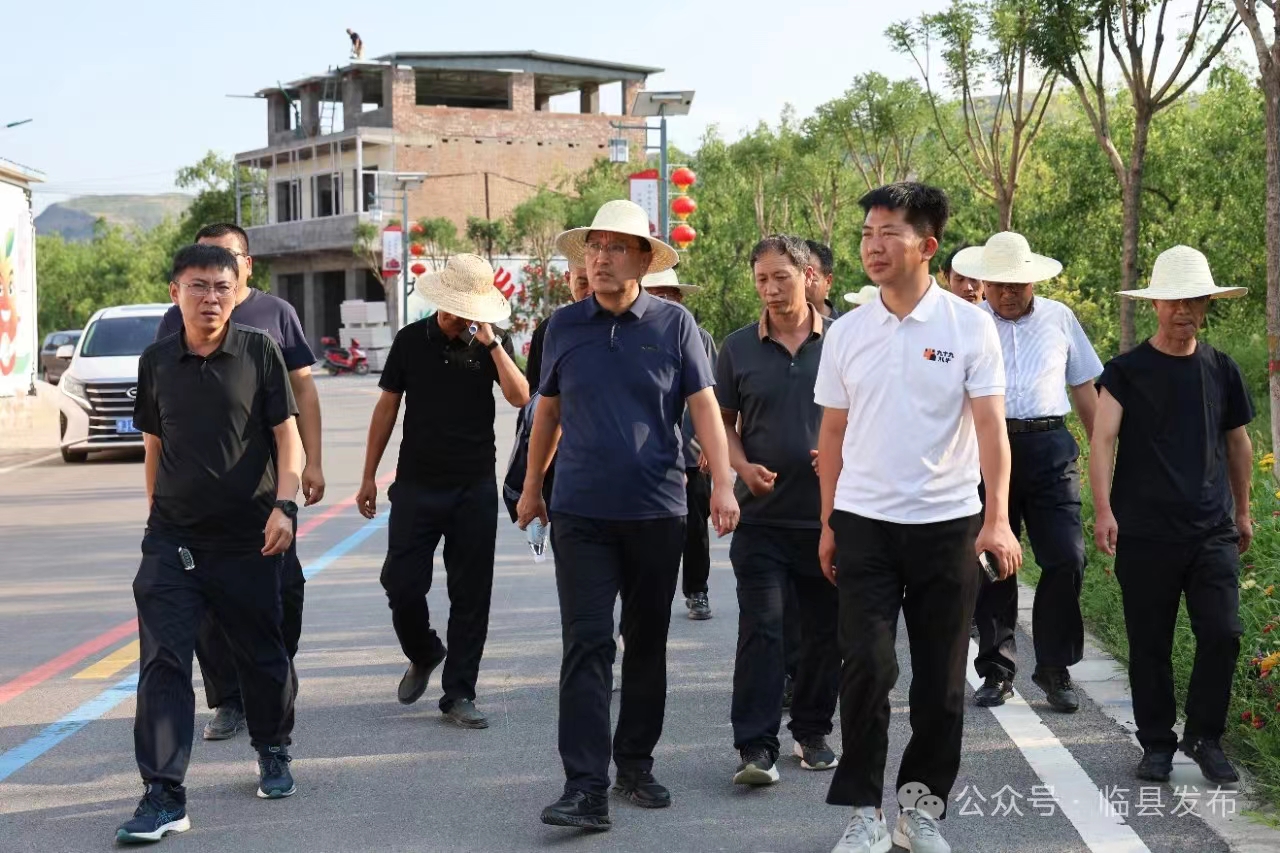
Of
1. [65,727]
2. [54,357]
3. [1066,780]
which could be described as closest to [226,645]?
[65,727]

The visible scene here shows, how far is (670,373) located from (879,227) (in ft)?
3.30

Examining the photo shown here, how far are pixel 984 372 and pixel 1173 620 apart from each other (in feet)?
5.24

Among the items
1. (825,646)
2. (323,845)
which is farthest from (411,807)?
(825,646)

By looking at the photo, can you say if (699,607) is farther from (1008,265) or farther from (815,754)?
(815,754)

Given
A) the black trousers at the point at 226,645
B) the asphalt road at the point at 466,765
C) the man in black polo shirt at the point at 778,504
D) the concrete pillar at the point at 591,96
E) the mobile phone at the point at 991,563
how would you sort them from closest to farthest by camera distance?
the mobile phone at the point at 991,563 → the asphalt road at the point at 466,765 → the man in black polo shirt at the point at 778,504 → the black trousers at the point at 226,645 → the concrete pillar at the point at 591,96

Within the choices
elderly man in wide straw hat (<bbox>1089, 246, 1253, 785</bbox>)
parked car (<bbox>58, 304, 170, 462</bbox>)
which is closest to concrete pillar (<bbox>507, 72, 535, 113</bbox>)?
parked car (<bbox>58, 304, 170, 462</bbox>)

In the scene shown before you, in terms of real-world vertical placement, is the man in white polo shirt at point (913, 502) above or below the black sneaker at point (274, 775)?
above

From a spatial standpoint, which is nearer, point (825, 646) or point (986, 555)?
point (986, 555)

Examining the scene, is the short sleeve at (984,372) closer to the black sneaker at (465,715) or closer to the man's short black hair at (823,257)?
the man's short black hair at (823,257)

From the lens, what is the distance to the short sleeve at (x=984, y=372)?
192 inches

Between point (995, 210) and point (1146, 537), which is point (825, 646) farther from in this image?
point (995, 210)

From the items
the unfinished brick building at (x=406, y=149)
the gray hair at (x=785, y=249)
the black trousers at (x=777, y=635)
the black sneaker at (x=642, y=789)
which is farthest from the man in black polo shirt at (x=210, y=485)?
the unfinished brick building at (x=406, y=149)

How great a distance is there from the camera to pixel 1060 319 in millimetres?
7188

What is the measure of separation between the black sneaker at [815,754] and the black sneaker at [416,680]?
6.00 feet
